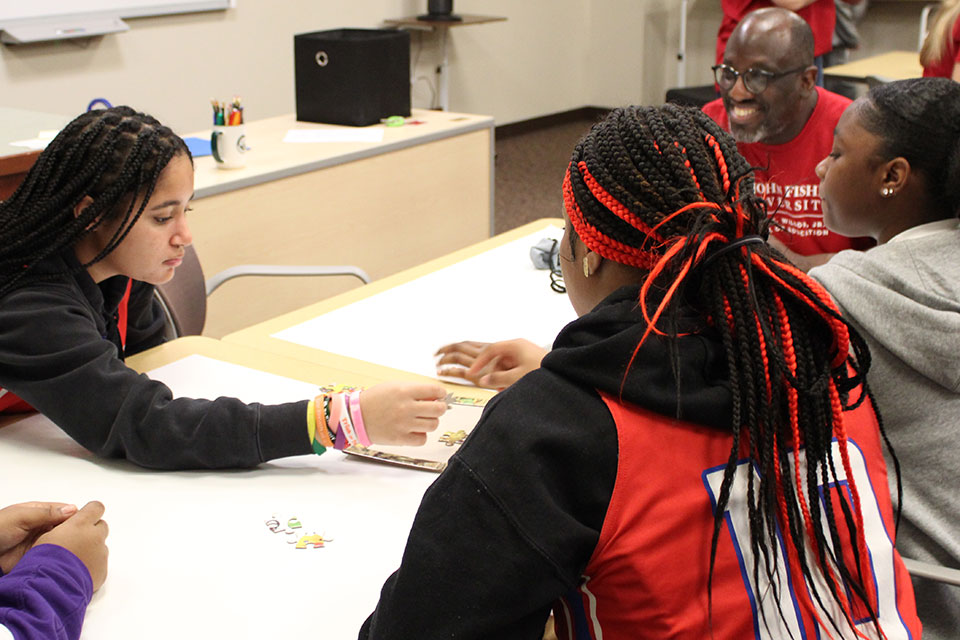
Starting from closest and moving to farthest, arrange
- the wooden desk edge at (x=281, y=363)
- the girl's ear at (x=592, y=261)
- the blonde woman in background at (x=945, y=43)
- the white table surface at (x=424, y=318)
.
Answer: the girl's ear at (x=592, y=261)
the wooden desk edge at (x=281, y=363)
the white table surface at (x=424, y=318)
the blonde woman in background at (x=945, y=43)

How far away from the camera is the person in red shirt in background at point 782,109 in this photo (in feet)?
7.58

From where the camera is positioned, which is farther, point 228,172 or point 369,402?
point 228,172

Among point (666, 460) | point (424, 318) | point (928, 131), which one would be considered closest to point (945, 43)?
point (928, 131)

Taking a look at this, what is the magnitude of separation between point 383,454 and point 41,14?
12.1 ft

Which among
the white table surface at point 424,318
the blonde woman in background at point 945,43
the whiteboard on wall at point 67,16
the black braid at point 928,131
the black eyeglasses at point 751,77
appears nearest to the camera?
the black braid at point 928,131

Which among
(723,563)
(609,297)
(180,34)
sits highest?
(180,34)

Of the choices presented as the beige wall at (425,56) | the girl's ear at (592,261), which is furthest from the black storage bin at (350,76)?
the girl's ear at (592,261)

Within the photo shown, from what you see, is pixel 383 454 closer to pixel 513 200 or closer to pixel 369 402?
pixel 369 402

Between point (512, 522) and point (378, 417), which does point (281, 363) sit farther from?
point (512, 522)

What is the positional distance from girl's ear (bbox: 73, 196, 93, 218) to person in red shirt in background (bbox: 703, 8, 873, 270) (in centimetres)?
155

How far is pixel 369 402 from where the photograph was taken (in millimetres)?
1308

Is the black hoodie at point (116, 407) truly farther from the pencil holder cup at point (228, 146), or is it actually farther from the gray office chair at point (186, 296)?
the pencil holder cup at point (228, 146)

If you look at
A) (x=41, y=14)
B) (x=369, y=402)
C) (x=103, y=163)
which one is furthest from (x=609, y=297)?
(x=41, y=14)

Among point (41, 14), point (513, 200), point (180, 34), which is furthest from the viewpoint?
point (513, 200)
